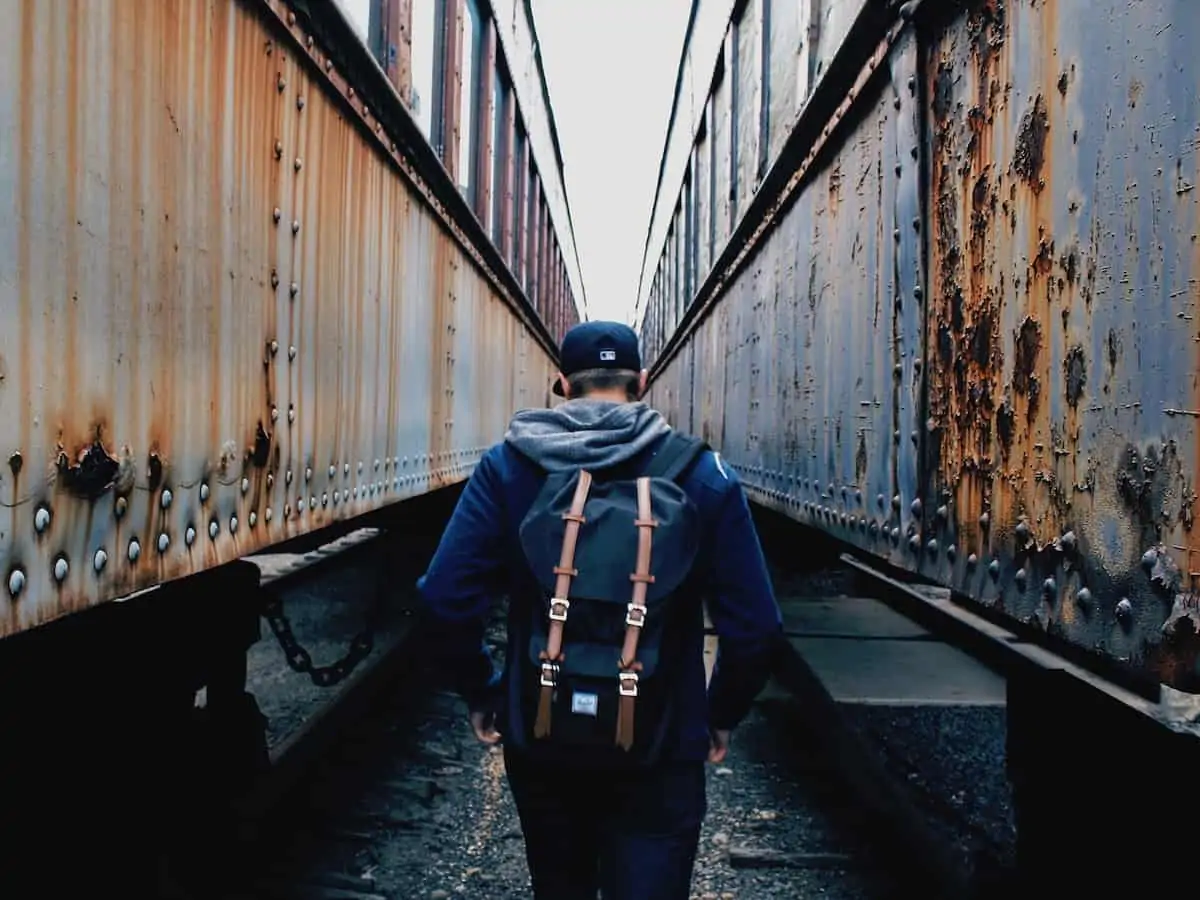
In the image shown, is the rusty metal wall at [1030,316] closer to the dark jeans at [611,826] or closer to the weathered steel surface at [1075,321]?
the weathered steel surface at [1075,321]

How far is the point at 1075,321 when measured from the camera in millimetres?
1602

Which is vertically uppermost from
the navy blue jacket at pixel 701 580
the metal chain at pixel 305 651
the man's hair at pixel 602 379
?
the man's hair at pixel 602 379

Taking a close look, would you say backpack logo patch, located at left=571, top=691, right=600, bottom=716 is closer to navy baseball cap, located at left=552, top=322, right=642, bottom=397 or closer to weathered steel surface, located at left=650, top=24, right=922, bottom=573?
navy baseball cap, located at left=552, top=322, right=642, bottom=397

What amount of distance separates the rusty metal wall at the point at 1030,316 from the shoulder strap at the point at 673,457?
1.72 ft

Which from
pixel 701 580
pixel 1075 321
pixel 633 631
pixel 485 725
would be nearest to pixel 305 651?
pixel 485 725

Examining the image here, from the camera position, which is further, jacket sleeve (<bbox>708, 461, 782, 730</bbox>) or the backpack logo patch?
jacket sleeve (<bbox>708, 461, 782, 730</bbox>)

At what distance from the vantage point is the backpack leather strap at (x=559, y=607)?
1.92 metres

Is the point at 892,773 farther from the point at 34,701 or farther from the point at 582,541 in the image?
the point at 34,701

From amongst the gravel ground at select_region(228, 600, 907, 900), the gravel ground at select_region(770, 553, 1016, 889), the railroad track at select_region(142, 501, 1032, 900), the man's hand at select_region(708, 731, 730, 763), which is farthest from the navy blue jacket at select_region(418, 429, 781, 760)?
the gravel ground at select_region(770, 553, 1016, 889)

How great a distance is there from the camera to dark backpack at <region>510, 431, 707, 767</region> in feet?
6.31

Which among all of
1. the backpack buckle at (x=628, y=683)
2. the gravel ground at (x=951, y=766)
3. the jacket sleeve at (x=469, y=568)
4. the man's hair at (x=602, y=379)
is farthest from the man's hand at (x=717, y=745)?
the gravel ground at (x=951, y=766)

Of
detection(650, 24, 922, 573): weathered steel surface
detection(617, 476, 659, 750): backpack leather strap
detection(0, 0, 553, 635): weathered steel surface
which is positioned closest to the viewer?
detection(0, 0, 553, 635): weathered steel surface

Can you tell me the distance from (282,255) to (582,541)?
986 millimetres

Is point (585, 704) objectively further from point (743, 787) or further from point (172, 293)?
point (743, 787)
